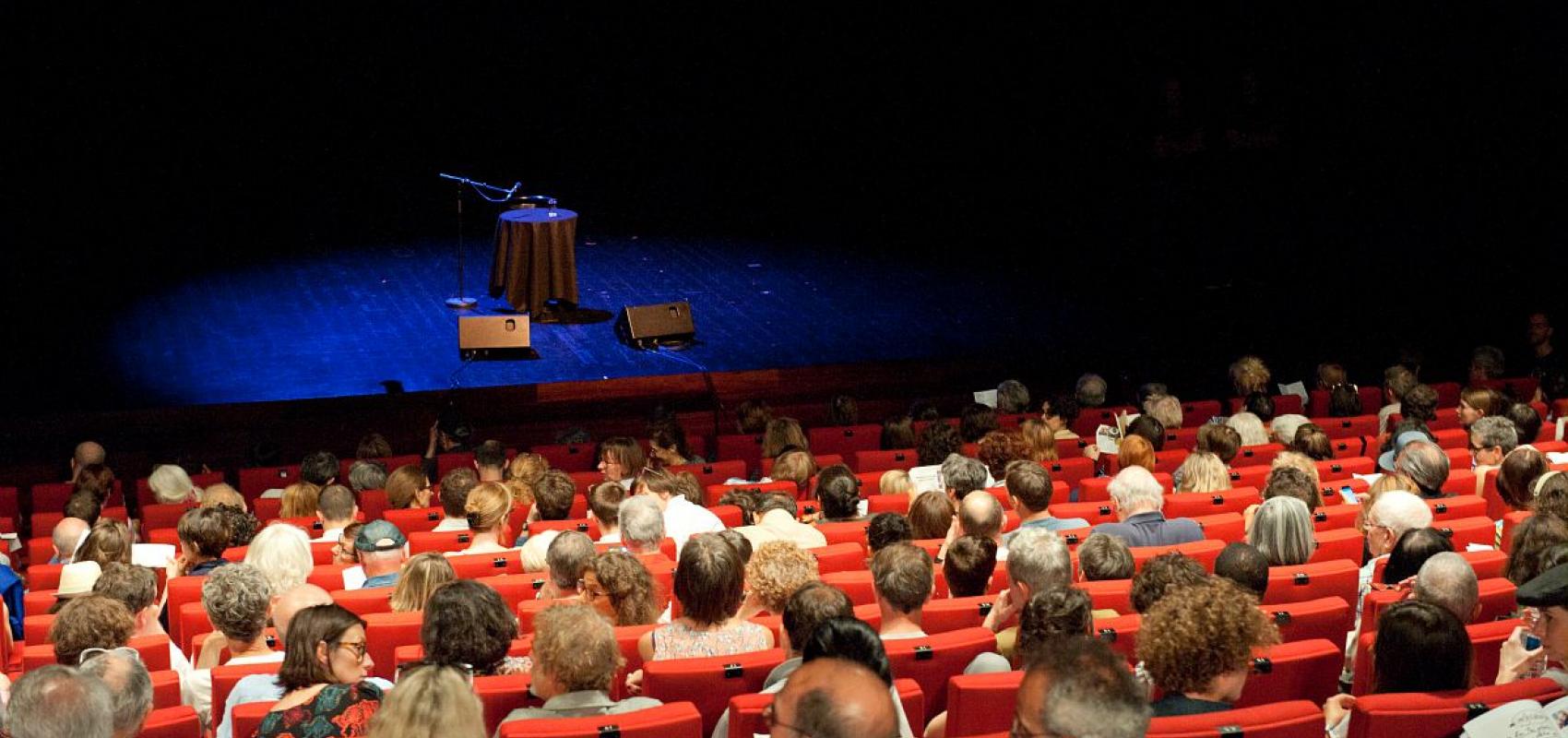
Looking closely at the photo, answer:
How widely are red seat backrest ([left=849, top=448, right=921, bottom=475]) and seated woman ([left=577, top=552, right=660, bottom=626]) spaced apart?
14.3ft

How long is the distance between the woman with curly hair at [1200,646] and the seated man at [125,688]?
2.83 meters

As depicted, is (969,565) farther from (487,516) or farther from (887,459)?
(887,459)

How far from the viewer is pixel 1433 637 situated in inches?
176

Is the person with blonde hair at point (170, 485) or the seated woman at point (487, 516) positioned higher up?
the person with blonde hair at point (170, 485)

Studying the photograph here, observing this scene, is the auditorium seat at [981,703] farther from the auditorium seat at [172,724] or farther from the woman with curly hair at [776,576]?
the auditorium seat at [172,724]

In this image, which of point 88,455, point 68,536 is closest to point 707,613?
point 68,536

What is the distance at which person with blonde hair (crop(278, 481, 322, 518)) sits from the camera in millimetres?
8523

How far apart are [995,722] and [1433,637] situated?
128 centimetres

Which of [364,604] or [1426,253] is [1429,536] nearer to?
[364,604]

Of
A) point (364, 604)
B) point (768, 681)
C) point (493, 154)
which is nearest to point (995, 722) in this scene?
point (768, 681)

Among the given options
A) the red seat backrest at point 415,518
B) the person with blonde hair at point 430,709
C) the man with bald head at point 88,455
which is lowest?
the person with blonde hair at point 430,709

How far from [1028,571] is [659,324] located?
28.7 ft

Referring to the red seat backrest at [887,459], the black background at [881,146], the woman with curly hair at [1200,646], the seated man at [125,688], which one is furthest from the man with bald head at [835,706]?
the black background at [881,146]

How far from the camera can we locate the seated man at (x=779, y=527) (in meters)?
7.14
